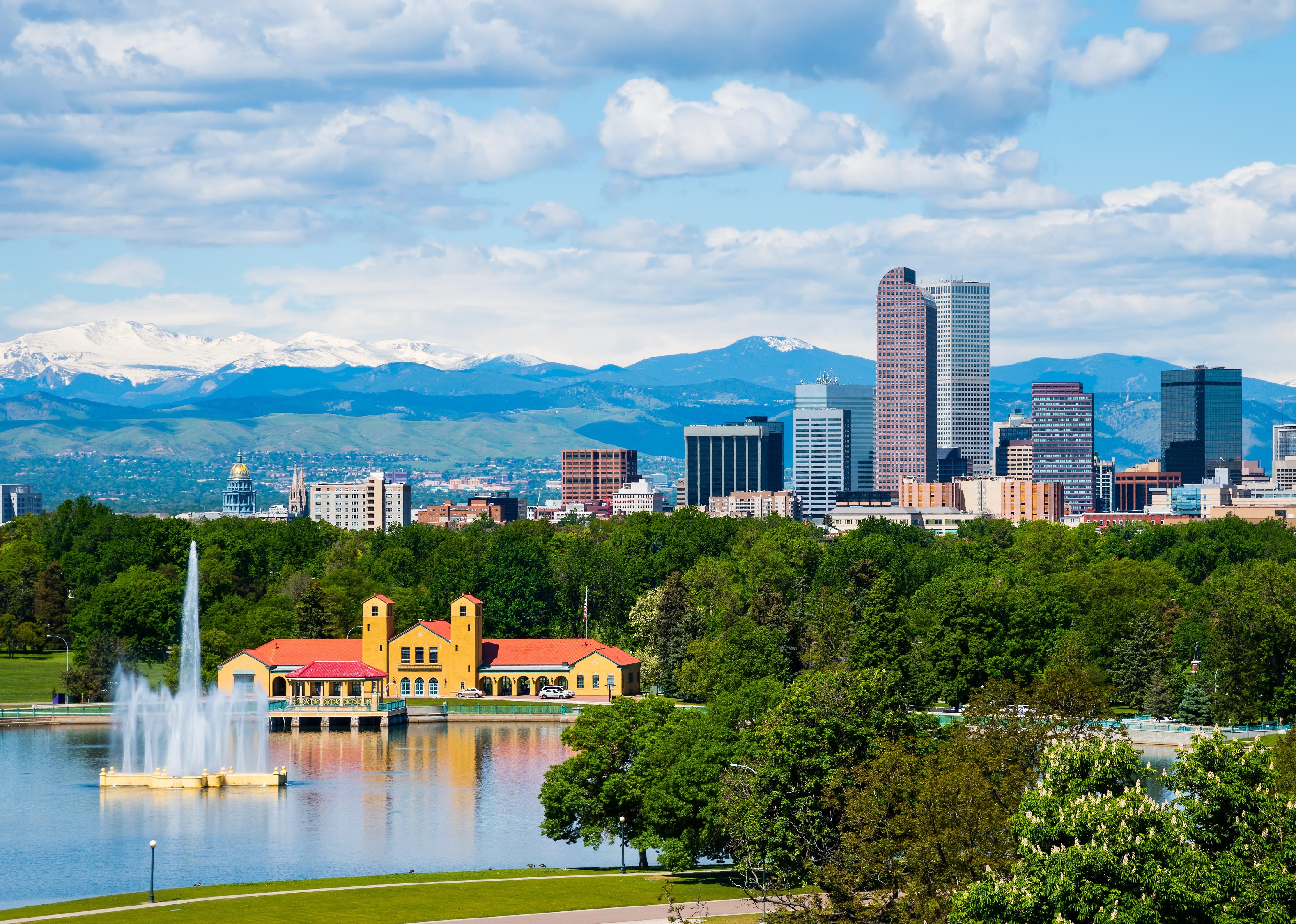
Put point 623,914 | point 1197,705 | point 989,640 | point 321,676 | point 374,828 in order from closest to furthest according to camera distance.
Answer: point 623,914
point 374,828
point 1197,705
point 989,640
point 321,676

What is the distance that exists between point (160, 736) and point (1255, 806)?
76.0m

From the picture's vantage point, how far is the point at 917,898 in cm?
4091

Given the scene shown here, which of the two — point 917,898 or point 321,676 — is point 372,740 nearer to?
point 321,676

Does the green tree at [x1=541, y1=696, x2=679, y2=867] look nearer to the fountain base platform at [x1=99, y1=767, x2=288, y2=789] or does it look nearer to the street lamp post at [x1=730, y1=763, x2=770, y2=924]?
the street lamp post at [x1=730, y1=763, x2=770, y2=924]

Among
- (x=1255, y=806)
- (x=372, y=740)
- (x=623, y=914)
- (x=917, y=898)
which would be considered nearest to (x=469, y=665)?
(x=372, y=740)

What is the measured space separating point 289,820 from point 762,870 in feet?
97.2

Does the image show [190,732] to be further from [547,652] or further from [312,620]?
[547,652]

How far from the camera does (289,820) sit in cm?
7288

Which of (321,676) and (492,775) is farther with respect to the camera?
(321,676)

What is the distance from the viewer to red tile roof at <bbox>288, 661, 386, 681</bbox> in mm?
117500

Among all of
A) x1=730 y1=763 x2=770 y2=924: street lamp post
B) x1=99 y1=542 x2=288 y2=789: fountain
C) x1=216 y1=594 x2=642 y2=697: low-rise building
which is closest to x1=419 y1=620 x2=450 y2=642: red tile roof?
x1=216 y1=594 x2=642 y2=697: low-rise building

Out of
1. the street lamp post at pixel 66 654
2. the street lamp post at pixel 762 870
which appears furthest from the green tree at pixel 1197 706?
the street lamp post at pixel 66 654

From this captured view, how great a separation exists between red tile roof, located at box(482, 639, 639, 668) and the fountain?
56.9 ft

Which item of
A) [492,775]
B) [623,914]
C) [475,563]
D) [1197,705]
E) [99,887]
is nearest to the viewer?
[623,914]
